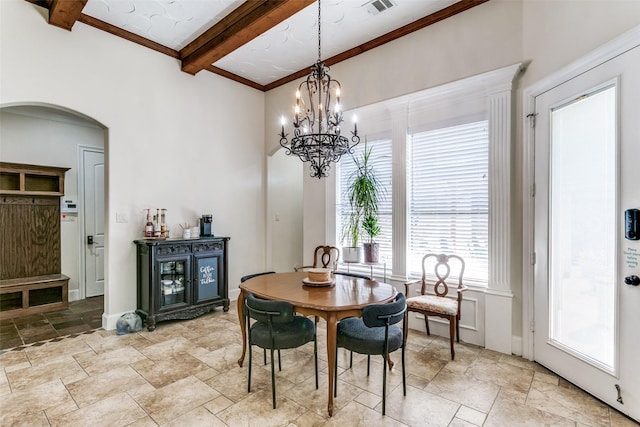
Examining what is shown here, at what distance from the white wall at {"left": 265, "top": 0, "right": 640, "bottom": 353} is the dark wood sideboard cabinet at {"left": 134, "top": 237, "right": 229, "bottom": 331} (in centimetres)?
263

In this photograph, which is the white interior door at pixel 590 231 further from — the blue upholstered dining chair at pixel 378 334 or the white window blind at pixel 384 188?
the white window blind at pixel 384 188

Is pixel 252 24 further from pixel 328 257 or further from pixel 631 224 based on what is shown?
pixel 631 224

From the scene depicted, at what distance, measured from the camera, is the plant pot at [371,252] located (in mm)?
3715

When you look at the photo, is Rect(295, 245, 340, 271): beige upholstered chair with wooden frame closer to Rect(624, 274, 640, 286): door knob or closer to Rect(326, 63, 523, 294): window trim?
Rect(326, 63, 523, 294): window trim

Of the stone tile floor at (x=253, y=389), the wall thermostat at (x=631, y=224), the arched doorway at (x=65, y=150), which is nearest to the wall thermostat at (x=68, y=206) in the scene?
the arched doorway at (x=65, y=150)

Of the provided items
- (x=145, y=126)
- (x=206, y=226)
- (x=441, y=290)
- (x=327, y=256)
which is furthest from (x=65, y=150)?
(x=441, y=290)

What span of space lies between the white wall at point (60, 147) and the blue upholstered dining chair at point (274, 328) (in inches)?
167

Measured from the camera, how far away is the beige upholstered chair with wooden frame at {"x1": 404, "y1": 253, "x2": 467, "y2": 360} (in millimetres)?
2969

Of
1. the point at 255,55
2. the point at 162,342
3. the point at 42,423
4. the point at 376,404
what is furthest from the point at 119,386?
the point at 255,55

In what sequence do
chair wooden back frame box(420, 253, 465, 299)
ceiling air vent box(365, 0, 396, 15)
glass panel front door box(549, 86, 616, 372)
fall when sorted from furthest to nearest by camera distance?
chair wooden back frame box(420, 253, 465, 299) → ceiling air vent box(365, 0, 396, 15) → glass panel front door box(549, 86, 616, 372)

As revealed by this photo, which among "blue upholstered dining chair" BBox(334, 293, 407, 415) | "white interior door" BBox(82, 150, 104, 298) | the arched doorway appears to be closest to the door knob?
"blue upholstered dining chair" BBox(334, 293, 407, 415)

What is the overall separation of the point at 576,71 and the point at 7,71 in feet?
16.3

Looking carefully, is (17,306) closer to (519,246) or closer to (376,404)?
(376,404)

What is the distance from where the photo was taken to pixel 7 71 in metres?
3.02
